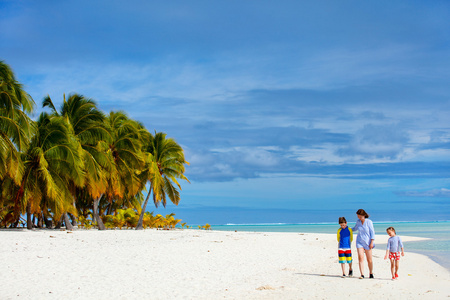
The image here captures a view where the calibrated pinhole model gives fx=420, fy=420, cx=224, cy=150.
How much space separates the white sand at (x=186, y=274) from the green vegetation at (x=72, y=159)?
4.97 m

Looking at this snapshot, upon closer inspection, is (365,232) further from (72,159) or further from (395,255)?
(72,159)

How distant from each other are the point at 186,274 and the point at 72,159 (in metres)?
12.3

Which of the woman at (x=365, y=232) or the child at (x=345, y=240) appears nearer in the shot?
the woman at (x=365, y=232)

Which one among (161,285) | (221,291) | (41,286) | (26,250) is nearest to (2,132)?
(26,250)

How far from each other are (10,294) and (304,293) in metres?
5.73

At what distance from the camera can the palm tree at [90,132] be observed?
23.4 m

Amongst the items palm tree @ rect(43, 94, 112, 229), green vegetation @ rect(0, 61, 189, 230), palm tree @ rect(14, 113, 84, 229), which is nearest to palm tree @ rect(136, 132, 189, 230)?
green vegetation @ rect(0, 61, 189, 230)

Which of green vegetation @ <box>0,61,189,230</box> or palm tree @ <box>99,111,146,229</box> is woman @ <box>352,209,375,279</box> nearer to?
green vegetation @ <box>0,61,189,230</box>

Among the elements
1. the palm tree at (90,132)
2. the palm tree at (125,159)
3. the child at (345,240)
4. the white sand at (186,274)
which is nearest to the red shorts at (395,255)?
the white sand at (186,274)

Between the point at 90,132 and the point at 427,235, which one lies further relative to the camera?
the point at 427,235

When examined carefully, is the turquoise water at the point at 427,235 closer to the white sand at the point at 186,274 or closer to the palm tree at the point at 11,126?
the white sand at the point at 186,274

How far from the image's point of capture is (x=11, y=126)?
17.7 m

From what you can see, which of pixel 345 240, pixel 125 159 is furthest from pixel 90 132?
pixel 345 240

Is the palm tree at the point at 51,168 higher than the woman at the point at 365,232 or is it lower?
higher
